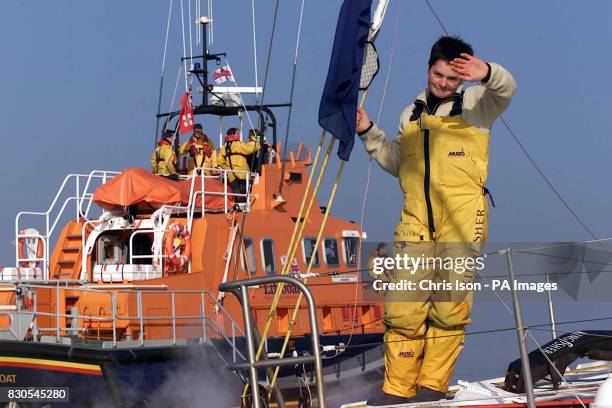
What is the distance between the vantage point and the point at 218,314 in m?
11.7

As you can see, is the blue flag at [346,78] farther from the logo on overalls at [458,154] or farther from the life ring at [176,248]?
the life ring at [176,248]

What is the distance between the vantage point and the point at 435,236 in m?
5.03

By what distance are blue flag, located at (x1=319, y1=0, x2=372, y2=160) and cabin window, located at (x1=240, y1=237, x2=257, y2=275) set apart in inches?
295

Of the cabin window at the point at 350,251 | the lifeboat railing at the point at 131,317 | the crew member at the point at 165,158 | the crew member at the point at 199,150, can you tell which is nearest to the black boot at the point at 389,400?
the lifeboat railing at the point at 131,317

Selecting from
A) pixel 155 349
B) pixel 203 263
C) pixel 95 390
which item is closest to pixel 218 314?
pixel 203 263

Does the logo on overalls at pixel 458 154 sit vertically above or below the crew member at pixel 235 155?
above

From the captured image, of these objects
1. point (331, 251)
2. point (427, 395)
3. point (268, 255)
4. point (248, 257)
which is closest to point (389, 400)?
point (427, 395)

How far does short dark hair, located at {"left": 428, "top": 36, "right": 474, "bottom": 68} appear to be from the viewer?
16.3 ft

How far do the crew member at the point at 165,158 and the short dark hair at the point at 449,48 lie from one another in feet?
32.2

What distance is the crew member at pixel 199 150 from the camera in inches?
574

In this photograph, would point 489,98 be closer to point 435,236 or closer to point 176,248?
point 435,236

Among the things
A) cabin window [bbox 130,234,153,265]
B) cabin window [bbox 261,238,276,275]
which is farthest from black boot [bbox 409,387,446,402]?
cabin window [bbox 130,234,153,265]

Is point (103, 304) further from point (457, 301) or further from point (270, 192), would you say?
point (457, 301)

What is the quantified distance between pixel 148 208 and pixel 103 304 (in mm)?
1962
